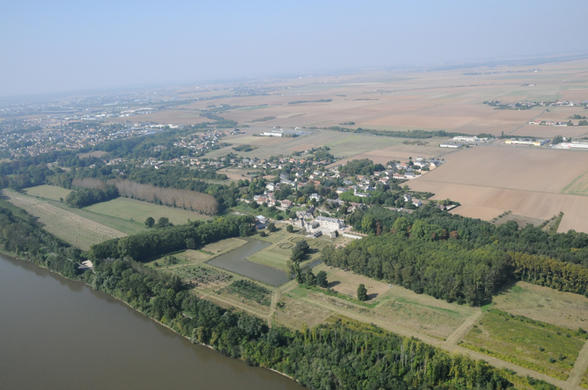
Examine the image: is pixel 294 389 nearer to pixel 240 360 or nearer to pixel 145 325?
pixel 240 360

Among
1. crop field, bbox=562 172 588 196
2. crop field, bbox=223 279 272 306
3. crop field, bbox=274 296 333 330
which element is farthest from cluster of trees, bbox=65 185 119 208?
crop field, bbox=562 172 588 196

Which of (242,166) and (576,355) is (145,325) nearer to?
(576,355)

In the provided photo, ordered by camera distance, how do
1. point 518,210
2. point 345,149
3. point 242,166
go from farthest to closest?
point 345,149 → point 242,166 → point 518,210

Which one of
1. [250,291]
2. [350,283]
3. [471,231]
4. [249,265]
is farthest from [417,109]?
[250,291]

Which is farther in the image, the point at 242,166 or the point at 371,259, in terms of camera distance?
the point at 242,166

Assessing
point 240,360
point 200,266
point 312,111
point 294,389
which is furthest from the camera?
point 312,111

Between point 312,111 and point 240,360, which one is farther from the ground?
point 312,111

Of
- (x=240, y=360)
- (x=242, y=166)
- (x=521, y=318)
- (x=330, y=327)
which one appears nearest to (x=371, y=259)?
(x=330, y=327)
